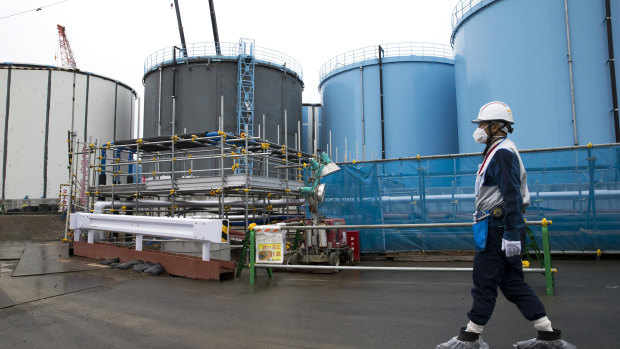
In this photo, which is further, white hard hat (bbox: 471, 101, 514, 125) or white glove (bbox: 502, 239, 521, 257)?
white hard hat (bbox: 471, 101, 514, 125)

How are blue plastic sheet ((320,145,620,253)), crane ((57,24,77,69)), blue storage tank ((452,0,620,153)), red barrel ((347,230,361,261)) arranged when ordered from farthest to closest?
crane ((57,24,77,69))
blue storage tank ((452,0,620,153))
red barrel ((347,230,361,261))
blue plastic sheet ((320,145,620,253))

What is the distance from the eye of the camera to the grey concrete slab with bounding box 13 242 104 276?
24.2 ft

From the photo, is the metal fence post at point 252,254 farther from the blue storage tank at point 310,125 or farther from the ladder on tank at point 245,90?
the blue storage tank at point 310,125

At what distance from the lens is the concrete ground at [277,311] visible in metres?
3.71

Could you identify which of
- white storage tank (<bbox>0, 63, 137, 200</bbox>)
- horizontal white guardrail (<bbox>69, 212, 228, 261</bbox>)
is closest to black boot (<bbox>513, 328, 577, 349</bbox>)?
horizontal white guardrail (<bbox>69, 212, 228, 261</bbox>)

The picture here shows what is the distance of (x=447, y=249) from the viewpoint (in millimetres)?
9578

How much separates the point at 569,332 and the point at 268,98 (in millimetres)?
20658

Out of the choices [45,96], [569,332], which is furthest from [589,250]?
[45,96]

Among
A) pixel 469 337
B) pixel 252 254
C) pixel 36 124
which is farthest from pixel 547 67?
pixel 36 124

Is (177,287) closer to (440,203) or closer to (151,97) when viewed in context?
(440,203)

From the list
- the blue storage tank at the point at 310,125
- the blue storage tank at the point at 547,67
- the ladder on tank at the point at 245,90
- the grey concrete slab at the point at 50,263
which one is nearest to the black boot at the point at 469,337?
the grey concrete slab at the point at 50,263

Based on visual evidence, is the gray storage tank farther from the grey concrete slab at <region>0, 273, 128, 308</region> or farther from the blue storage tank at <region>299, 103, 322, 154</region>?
the grey concrete slab at <region>0, 273, 128, 308</region>

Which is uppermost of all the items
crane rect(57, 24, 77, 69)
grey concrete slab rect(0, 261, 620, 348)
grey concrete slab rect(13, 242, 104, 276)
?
crane rect(57, 24, 77, 69)

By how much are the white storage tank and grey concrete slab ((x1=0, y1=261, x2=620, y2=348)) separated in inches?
887
